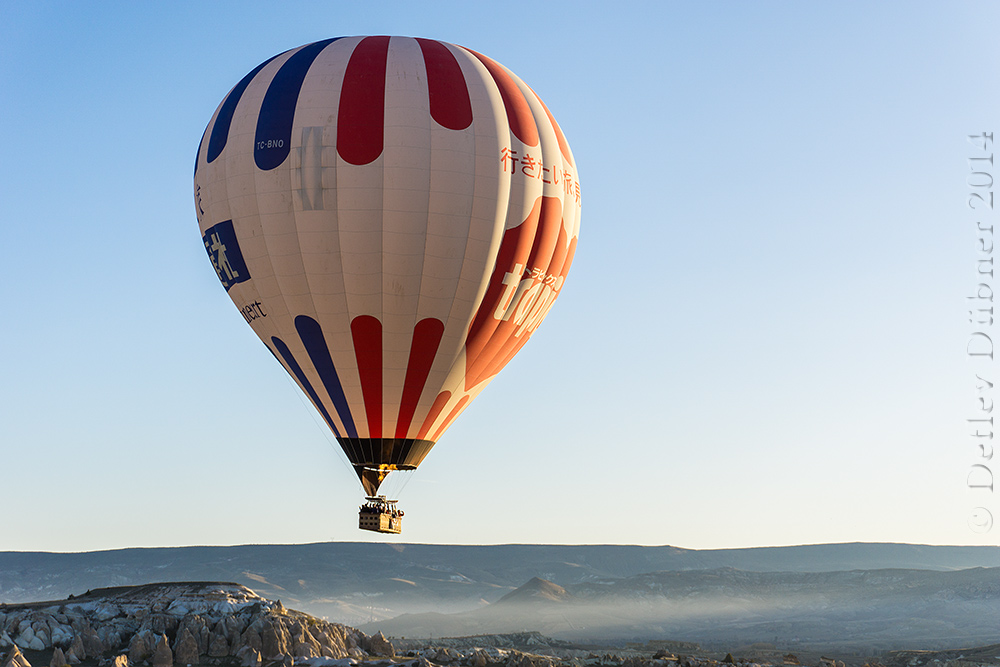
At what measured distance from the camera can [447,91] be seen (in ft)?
151

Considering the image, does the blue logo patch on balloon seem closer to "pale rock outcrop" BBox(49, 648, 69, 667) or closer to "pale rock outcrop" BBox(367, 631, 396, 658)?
"pale rock outcrop" BBox(49, 648, 69, 667)

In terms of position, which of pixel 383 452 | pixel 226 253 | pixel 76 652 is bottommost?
pixel 76 652

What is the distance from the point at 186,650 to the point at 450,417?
26585 mm

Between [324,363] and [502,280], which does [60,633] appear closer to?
[324,363]

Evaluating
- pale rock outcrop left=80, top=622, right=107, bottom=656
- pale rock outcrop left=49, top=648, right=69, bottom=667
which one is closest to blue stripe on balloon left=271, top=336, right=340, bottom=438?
pale rock outcrop left=49, top=648, right=69, bottom=667

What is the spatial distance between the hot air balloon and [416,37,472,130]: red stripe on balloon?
0.25 ft

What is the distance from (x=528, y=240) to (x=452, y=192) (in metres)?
4.39

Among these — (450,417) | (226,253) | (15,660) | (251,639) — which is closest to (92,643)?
(15,660)

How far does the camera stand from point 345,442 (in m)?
48.0

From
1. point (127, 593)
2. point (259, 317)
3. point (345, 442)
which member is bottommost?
point (127, 593)

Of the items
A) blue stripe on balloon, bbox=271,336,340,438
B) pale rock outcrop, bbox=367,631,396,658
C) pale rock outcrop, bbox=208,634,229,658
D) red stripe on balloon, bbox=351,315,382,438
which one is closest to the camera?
red stripe on balloon, bbox=351,315,382,438

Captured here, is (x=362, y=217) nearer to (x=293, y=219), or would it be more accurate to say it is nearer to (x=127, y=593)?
(x=293, y=219)

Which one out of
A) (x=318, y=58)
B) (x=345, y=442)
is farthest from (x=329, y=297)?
(x=318, y=58)

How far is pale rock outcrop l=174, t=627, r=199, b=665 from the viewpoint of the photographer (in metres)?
64.1
